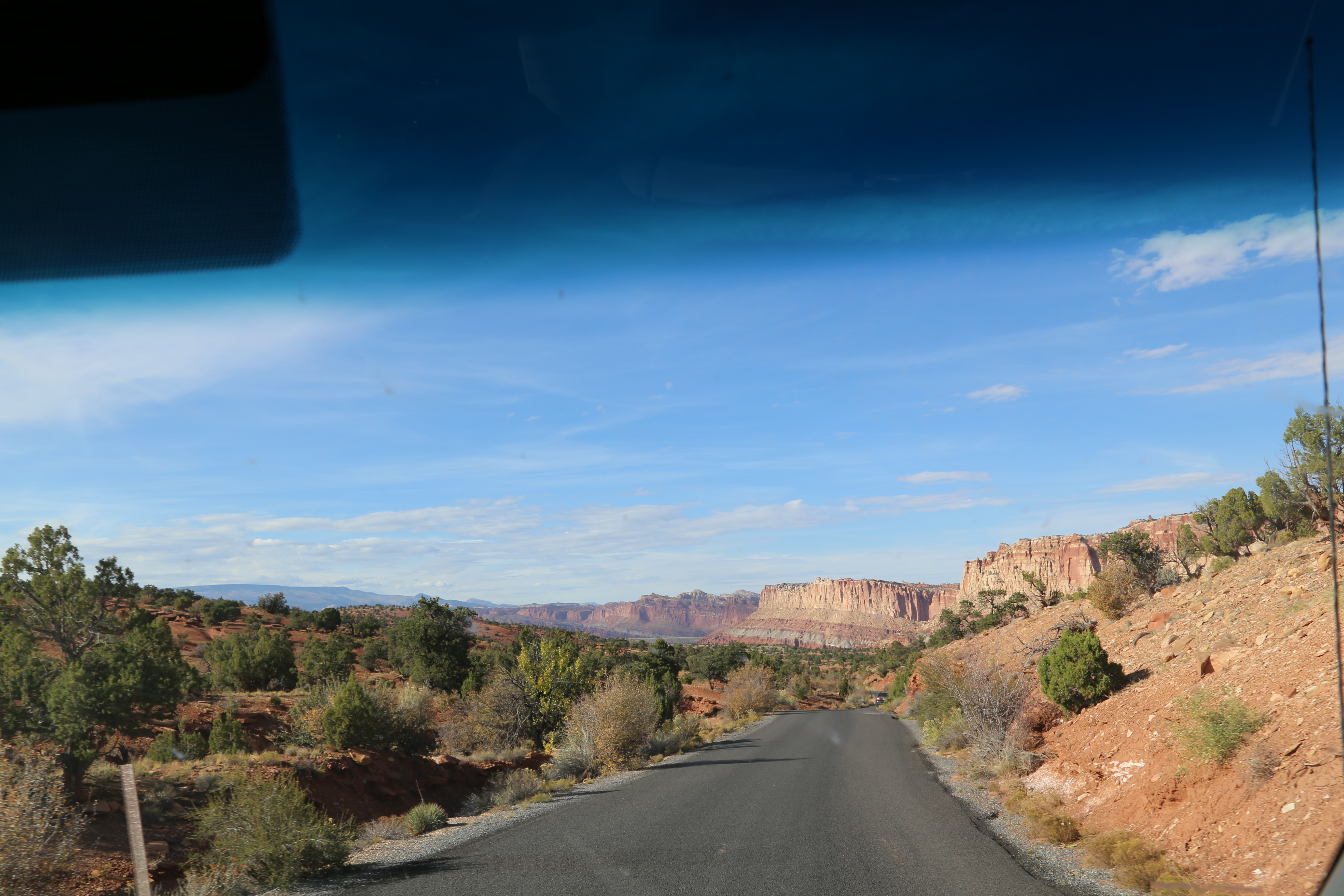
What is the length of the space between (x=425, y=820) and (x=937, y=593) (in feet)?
648

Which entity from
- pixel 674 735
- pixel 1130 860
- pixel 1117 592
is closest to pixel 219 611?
pixel 674 735

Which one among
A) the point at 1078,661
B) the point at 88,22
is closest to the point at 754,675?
the point at 1078,661

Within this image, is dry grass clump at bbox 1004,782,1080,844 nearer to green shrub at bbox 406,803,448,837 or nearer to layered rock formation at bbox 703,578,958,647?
green shrub at bbox 406,803,448,837

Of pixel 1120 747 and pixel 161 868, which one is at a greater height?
pixel 1120 747

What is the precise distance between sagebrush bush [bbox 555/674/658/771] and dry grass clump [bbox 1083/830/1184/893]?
14.0 m

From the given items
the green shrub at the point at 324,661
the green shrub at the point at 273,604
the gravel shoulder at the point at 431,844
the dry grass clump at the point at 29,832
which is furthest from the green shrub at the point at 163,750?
the green shrub at the point at 273,604

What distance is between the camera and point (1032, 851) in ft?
32.7

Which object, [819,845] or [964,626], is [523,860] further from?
[964,626]

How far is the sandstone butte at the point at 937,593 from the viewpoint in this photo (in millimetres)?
116250

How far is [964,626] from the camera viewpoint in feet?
182

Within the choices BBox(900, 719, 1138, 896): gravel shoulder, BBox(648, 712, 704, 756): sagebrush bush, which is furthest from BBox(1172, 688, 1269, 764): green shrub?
BBox(648, 712, 704, 756): sagebrush bush

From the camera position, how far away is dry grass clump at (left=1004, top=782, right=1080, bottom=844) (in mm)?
10344

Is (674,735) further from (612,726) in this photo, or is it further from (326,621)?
(326,621)

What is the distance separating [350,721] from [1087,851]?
19.1m
